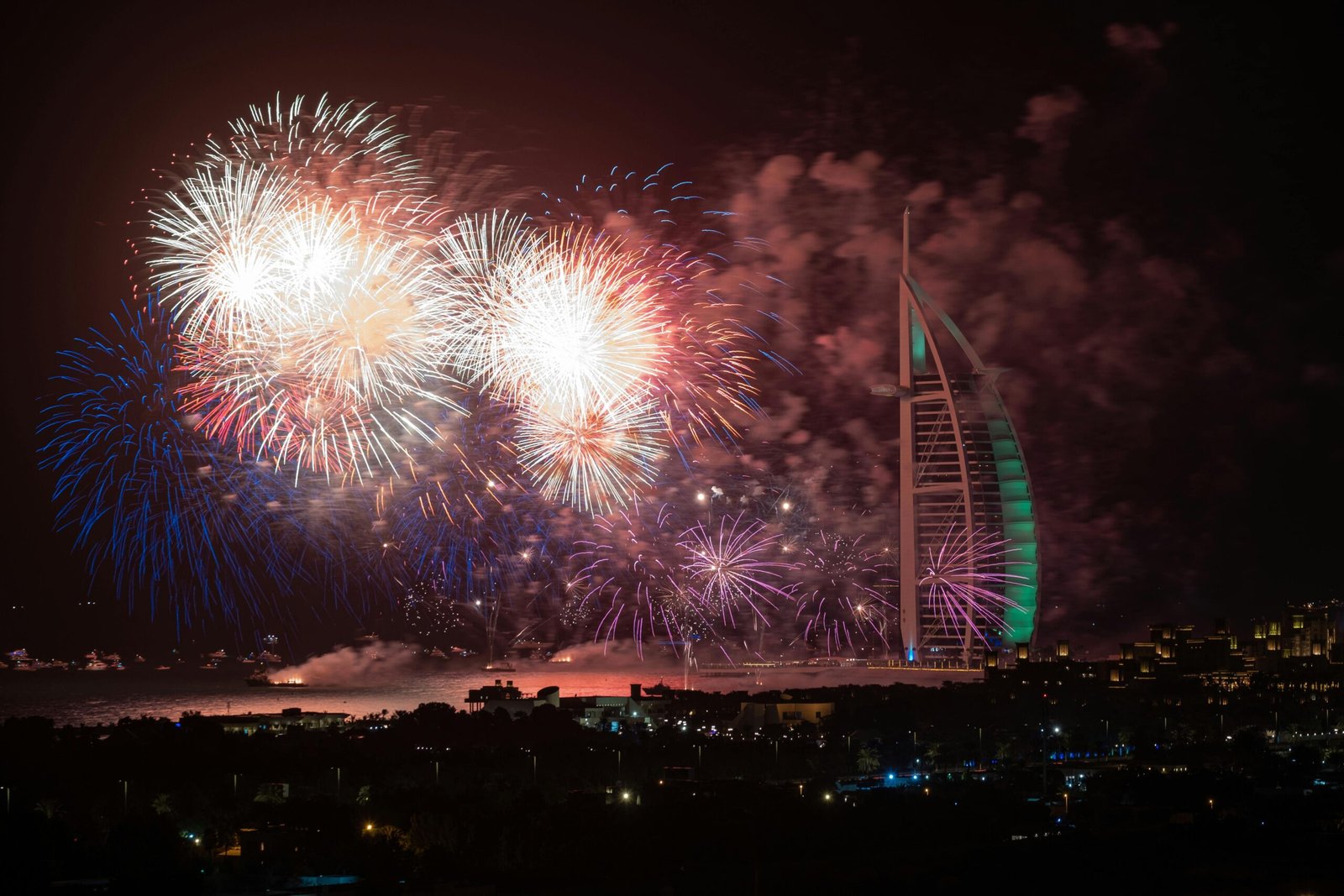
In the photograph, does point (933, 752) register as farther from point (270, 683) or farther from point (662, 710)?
point (270, 683)

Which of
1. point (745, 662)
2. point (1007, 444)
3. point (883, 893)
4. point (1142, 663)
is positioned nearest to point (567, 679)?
point (745, 662)

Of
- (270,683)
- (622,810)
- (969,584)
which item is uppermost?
(969,584)

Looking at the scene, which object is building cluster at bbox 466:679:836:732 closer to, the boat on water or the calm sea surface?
the calm sea surface

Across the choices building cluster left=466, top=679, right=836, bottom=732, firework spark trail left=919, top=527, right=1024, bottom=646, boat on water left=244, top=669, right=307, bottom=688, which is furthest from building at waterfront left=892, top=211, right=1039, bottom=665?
boat on water left=244, top=669, right=307, bottom=688

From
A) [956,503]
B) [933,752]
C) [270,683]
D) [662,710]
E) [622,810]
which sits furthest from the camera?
[270,683]

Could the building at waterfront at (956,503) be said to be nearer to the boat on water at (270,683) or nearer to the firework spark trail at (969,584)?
the firework spark trail at (969,584)

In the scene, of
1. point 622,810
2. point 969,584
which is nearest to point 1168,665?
point 969,584

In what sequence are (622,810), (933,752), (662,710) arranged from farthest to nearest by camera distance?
(662,710) < (933,752) < (622,810)

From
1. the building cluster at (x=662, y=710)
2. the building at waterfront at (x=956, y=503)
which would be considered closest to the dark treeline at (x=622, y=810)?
the building cluster at (x=662, y=710)
